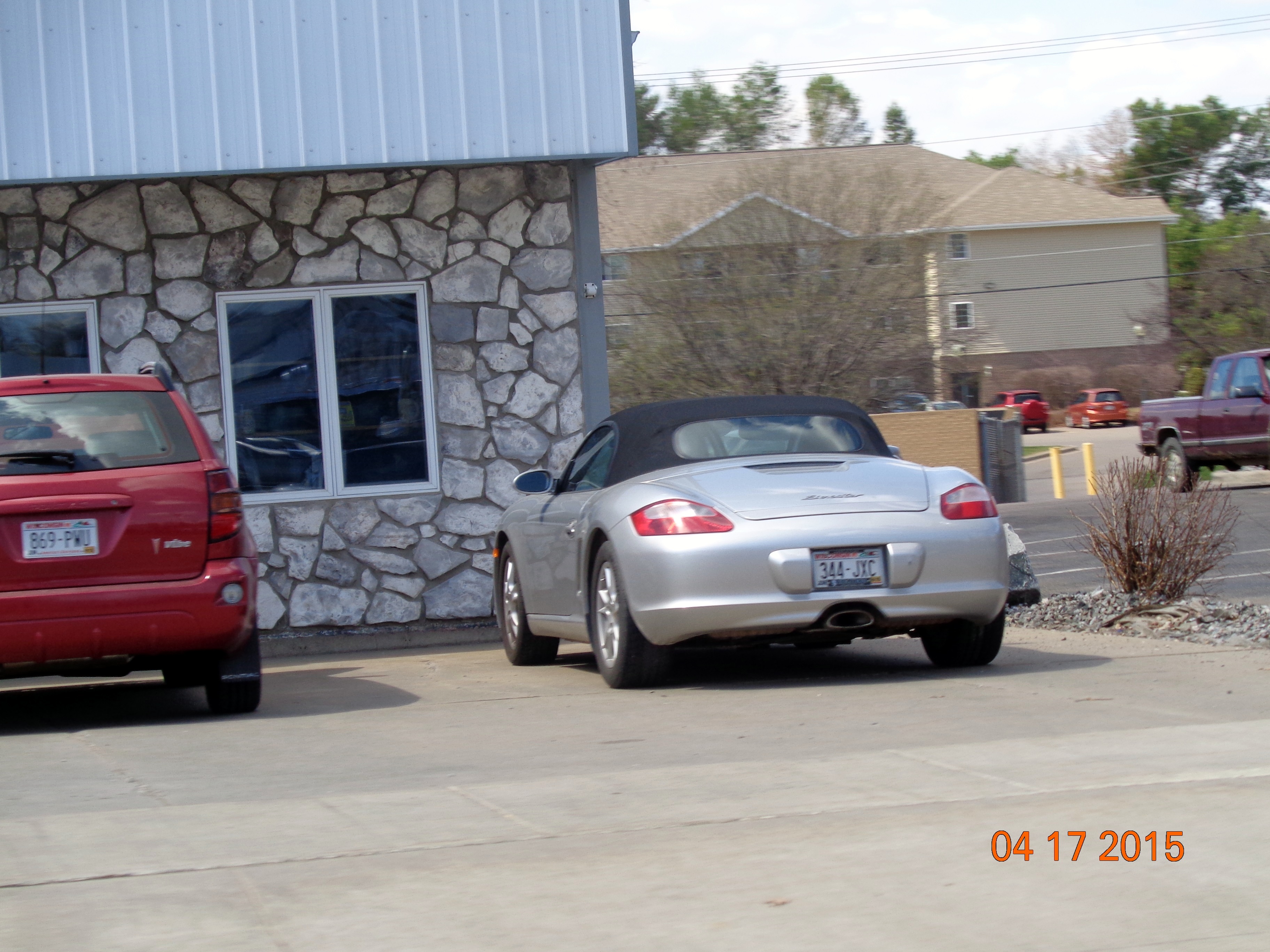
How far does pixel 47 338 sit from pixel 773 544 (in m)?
6.27

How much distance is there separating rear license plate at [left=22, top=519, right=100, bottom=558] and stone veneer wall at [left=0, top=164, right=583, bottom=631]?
4.30 metres

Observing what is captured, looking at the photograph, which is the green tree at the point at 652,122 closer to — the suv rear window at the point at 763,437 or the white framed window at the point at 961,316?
the white framed window at the point at 961,316

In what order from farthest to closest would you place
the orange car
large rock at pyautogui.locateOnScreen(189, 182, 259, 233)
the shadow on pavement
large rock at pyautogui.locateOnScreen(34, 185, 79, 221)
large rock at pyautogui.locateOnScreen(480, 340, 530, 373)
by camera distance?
1. the orange car
2. large rock at pyautogui.locateOnScreen(480, 340, 530, 373)
3. large rock at pyautogui.locateOnScreen(189, 182, 259, 233)
4. large rock at pyautogui.locateOnScreen(34, 185, 79, 221)
5. the shadow on pavement

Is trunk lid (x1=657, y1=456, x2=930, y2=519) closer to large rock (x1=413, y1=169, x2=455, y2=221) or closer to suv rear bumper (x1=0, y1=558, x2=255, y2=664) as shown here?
suv rear bumper (x1=0, y1=558, x2=255, y2=664)

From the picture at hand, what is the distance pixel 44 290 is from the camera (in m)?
10.9

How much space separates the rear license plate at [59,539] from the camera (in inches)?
261

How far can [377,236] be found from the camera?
36.7 ft

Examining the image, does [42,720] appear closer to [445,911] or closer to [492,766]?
[492,766]

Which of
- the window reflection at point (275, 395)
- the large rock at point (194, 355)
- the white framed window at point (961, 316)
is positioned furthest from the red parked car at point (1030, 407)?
the large rock at point (194, 355)

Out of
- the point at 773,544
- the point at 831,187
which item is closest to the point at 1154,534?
the point at 773,544

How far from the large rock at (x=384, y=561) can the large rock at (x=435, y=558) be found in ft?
0.25

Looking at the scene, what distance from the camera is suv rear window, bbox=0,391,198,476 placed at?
268 inches

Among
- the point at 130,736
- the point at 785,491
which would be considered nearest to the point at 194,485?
the point at 130,736
